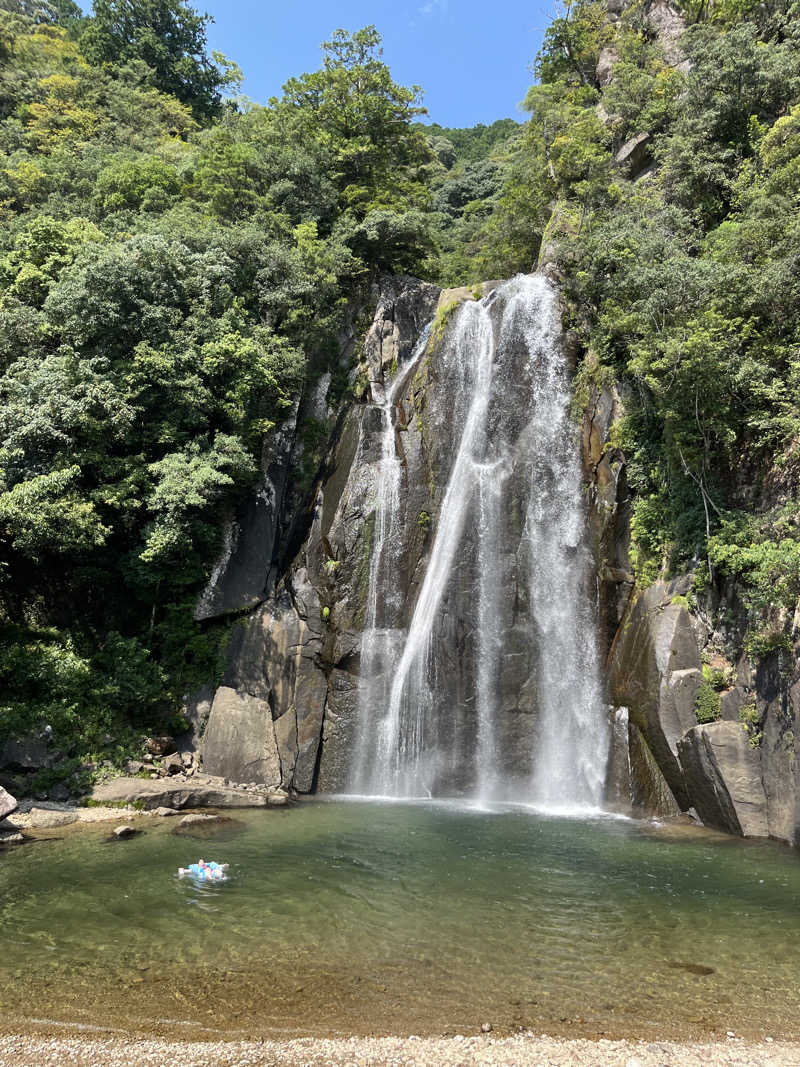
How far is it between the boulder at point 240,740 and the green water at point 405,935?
4.52m

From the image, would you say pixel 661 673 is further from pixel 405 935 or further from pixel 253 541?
pixel 253 541

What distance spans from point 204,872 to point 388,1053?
5.24 m

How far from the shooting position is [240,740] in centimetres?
1673

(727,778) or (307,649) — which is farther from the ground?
(307,649)

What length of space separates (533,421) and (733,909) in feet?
46.4

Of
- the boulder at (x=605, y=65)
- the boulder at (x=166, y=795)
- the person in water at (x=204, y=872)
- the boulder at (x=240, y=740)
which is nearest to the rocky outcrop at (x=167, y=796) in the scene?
the boulder at (x=166, y=795)

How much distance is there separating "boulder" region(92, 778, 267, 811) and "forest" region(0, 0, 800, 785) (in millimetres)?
1007

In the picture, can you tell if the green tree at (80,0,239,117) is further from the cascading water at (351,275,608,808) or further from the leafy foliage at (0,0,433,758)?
the cascading water at (351,275,608,808)

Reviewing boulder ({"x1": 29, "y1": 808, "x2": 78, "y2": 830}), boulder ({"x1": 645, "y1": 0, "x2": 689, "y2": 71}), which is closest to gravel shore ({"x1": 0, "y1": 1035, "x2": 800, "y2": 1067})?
boulder ({"x1": 29, "y1": 808, "x2": 78, "y2": 830})

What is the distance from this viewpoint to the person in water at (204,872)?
939cm

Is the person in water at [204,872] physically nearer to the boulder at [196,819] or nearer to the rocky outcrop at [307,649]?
the boulder at [196,819]

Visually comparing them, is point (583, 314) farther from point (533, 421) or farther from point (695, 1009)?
point (695, 1009)

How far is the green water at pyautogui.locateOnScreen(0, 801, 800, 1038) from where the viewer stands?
5.74m

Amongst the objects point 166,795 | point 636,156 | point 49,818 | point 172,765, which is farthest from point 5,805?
point 636,156
